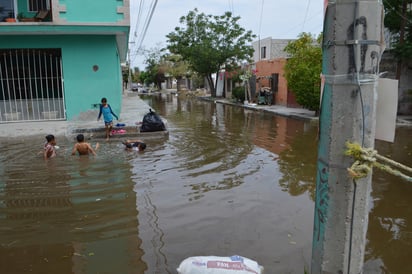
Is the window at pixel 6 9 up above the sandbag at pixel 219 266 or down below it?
above

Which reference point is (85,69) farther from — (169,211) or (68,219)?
(169,211)

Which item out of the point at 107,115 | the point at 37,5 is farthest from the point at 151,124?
the point at 37,5

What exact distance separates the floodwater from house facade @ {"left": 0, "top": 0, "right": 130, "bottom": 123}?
473 centimetres

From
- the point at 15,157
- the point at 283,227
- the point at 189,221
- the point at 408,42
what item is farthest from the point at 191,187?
the point at 408,42

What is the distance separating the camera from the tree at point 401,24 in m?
15.6

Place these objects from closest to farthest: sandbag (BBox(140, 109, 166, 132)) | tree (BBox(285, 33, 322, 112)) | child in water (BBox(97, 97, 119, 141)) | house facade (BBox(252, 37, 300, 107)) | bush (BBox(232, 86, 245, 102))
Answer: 1. child in water (BBox(97, 97, 119, 141))
2. sandbag (BBox(140, 109, 166, 132))
3. tree (BBox(285, 33, 322, 112))
4. house facade (BBox(252, 37, 300, 107))
5. bush (BBox(232, 86, 245, 102))

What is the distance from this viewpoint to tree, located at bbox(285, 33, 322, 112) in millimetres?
16922

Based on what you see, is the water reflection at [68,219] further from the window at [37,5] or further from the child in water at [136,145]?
the window at [37,5]

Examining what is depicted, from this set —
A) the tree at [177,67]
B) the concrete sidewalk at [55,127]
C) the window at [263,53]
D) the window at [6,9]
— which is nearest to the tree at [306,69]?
the concrete sidewalk at [55,127]

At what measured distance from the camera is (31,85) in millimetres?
14258

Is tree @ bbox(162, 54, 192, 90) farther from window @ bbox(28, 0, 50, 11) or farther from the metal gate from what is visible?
the metal gate

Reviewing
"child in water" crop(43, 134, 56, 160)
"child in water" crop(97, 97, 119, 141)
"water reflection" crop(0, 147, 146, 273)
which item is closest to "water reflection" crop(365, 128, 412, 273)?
"water reflection" crop(0, 147, 146, 273)

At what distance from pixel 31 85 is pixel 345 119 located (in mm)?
14263

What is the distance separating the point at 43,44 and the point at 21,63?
1350 millimetres
